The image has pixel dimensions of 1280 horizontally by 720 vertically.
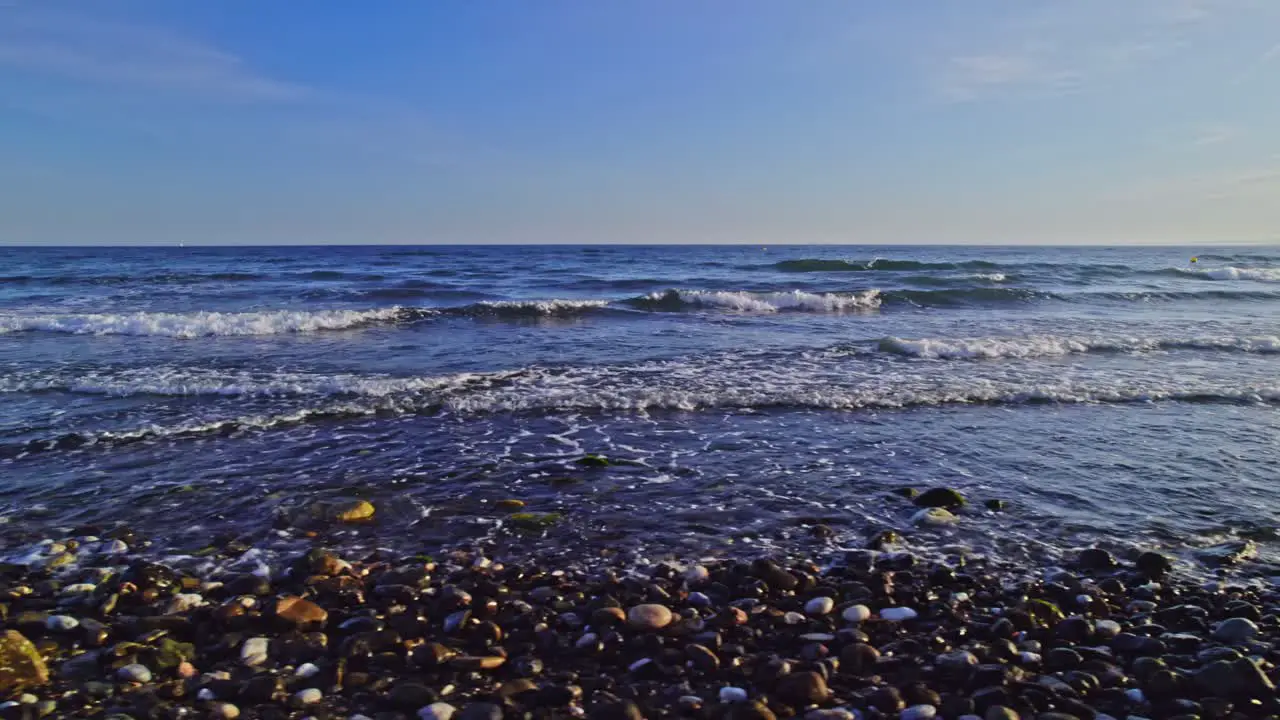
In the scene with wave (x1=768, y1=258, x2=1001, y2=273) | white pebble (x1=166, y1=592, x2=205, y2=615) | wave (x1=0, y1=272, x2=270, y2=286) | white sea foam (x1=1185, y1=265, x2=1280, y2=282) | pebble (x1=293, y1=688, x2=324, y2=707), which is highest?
wave (x1=768, y1=258, x2=1001, y2=273)

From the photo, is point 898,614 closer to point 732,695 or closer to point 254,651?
point 732,695

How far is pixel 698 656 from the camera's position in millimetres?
3590

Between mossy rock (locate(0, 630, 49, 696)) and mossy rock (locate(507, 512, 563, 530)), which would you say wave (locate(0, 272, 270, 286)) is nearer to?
mossy rock (locate(507, 512, 563, 530))

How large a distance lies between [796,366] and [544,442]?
19.6ft

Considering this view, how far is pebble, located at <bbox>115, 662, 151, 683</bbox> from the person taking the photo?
3422 millimetres

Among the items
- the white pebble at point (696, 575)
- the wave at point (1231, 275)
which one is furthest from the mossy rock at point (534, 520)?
the wave at point (1231, 275)

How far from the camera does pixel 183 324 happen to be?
17.0 m

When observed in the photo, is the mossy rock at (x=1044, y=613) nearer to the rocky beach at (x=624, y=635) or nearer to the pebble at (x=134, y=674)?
the rocky beach at (x=624, y=635)

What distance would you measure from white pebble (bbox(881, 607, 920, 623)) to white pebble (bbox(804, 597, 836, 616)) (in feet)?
0.99

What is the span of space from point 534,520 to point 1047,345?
12799 mm

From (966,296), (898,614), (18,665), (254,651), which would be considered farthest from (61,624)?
(966,296)

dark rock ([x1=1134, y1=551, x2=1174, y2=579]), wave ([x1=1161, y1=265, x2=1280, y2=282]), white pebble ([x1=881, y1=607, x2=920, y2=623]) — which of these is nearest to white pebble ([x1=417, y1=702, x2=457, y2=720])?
white pebble ([x1=881, y1=607, x2=920, y2=623])

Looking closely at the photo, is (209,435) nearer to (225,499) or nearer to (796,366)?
(225,499)

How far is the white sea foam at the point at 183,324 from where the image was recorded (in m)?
16.5
